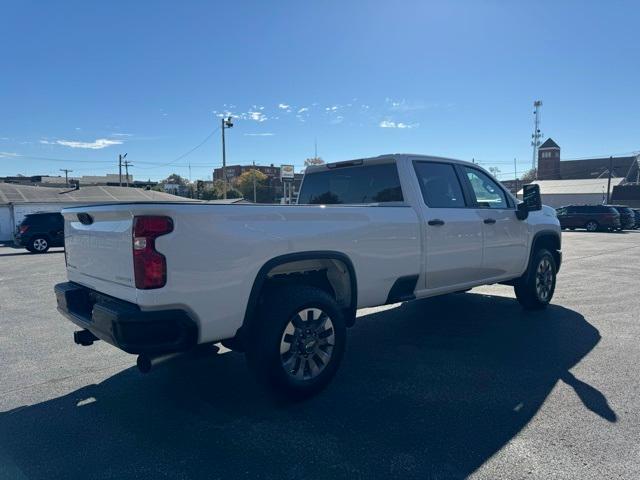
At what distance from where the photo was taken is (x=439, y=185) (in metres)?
5.22

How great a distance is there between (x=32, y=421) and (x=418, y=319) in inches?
180

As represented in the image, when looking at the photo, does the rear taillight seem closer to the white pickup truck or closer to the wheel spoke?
the white pickup truck

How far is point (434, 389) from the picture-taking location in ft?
12.9

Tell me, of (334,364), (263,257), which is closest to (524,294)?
(334,364)

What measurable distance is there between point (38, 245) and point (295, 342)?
2009cm

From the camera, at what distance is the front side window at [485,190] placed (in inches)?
222

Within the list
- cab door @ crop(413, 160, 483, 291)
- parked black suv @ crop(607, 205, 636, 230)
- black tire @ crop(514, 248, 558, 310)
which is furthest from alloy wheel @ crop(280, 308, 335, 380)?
parked black suv @ crop(607, 205, 636, 230)

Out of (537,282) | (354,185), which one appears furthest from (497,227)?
(354,185)

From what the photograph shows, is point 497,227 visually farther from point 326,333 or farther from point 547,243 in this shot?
point 326,333

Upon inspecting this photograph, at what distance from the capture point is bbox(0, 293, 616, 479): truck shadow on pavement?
112 inches

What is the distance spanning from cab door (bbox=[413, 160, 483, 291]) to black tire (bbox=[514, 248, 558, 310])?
1.29 meters

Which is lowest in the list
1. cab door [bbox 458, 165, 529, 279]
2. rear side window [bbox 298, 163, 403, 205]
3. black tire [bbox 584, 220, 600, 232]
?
black tire [bbox 584, 220, 600, 232]

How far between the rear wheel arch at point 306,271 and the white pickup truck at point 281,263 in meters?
0.01

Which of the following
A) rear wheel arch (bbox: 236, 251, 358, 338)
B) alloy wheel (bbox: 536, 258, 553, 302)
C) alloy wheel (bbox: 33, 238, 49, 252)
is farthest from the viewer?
alloy wheel (bbox: 33, 238, 49, 252)
